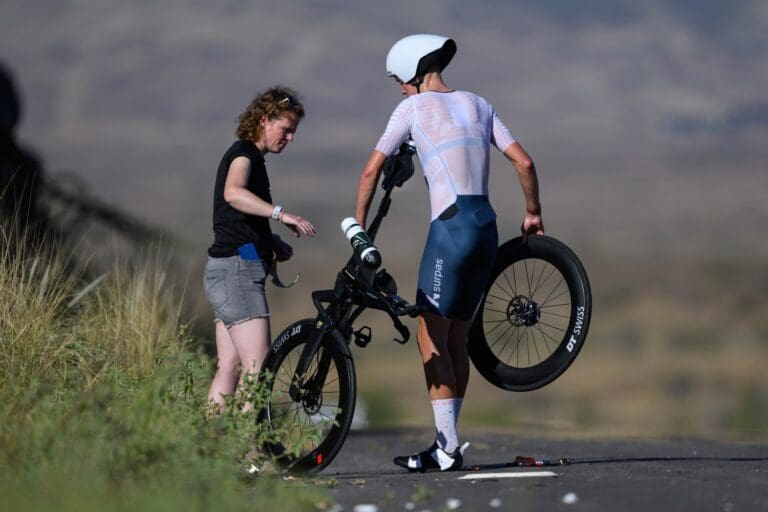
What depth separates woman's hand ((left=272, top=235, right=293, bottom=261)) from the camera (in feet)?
24.6

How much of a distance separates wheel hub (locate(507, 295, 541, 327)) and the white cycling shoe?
68cm

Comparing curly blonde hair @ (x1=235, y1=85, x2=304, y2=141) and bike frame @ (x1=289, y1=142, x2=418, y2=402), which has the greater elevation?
curly blonde hair @ (x1=235, y1=85, x2=304, y2=141)

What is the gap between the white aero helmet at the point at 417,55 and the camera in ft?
24.3

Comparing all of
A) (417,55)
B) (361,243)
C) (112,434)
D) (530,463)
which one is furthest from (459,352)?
(112,434)

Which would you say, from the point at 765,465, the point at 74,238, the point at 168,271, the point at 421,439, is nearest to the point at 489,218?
the point at 765,465

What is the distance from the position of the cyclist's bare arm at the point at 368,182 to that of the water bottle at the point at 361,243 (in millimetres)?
112

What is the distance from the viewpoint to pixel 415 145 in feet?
24.1

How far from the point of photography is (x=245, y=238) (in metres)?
7.25

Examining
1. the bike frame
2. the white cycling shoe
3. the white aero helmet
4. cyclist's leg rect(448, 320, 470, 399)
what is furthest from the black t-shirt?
the white cycling shoe

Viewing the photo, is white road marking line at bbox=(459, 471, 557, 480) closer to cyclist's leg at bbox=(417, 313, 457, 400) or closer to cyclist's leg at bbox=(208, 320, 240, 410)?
cyclist's leg at bbox=(417, 313, 457, 400)

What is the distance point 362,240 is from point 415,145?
2.03 feet

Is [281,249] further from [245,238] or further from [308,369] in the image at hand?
[308,369]

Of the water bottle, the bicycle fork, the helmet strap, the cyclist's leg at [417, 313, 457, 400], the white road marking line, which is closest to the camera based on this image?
the white road marking line

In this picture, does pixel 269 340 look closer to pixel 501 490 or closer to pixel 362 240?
pixel 362 240
